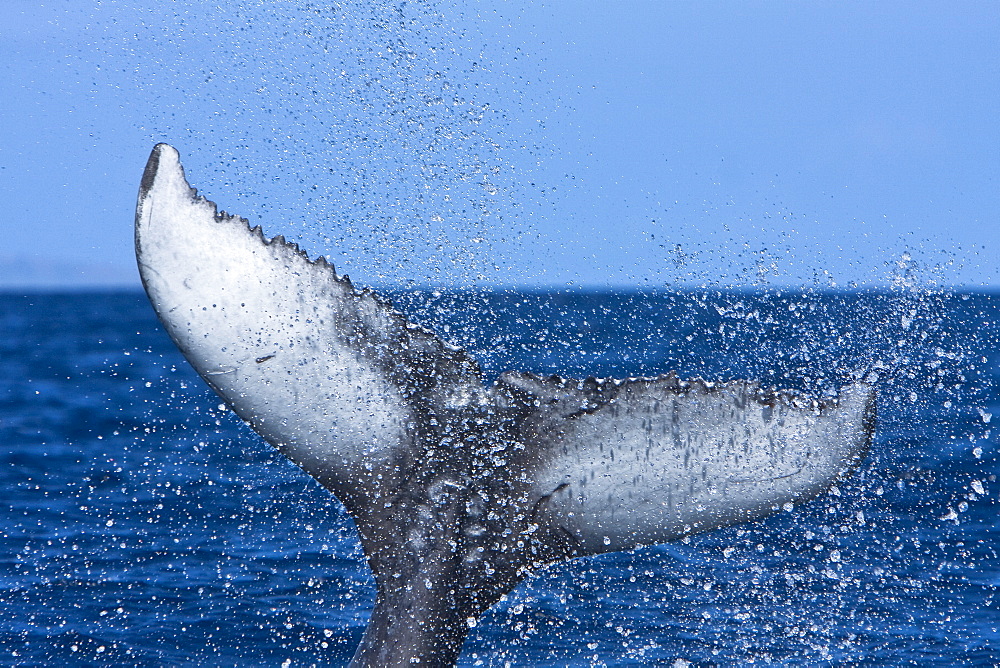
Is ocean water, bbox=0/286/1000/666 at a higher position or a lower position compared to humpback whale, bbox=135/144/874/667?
lower

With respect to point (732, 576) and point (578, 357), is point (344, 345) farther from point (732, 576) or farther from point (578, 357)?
point (578, 357)

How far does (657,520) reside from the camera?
370 cm

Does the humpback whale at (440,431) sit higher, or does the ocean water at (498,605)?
the humpback whale at (440,431)

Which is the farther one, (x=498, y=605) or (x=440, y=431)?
(x=498, y=605)

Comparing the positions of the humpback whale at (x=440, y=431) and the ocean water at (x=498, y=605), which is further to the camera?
the ocean water at (x=498, y=605)

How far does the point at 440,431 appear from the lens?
12.9ft

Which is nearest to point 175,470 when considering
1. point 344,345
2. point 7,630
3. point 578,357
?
point 7,630

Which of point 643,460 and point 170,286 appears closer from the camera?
point 170,286

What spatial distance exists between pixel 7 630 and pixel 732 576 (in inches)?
184

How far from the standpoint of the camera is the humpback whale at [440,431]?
11.2 feet

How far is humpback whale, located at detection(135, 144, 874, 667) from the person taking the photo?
3.43 m

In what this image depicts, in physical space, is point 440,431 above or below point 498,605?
above

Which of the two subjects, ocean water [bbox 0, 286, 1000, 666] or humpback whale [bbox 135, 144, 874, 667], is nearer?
humpback whale [bbox 135, 144, 874, 667]

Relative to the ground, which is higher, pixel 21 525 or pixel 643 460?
pixel 643 460
